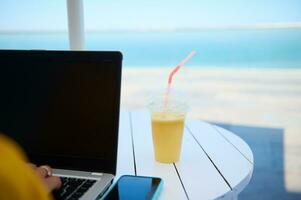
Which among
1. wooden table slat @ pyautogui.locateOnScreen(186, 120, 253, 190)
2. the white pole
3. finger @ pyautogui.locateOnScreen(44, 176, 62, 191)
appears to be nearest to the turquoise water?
the white pole

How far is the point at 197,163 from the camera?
0.84m

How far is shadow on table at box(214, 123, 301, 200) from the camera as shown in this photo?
215 centimetres

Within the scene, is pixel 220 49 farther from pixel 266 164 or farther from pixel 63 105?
pixel 63 105

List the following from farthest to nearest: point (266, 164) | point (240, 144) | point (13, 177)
→ 1. point (266, 164)
2. point (240, 144)
3. point (13, 177)

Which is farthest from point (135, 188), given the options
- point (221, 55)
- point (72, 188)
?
point (221, 55)

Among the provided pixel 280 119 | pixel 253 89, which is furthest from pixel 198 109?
pixel 253 89

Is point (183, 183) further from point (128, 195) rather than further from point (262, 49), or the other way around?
point (262, 49)

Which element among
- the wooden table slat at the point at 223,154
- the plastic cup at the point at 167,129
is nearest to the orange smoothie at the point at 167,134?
the plastic cup at the point at 167,129

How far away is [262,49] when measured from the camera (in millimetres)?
6418

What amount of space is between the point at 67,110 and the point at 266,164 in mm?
2057

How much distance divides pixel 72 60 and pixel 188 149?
41 centimetres

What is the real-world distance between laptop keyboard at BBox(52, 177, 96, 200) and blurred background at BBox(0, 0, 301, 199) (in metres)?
0.33

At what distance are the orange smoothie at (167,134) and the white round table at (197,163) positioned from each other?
0.9 inches

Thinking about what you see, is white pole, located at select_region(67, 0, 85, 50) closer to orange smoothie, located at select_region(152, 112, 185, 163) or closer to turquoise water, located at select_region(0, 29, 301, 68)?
orange smoothie, located at select_region(152, 112, 185, 163)
